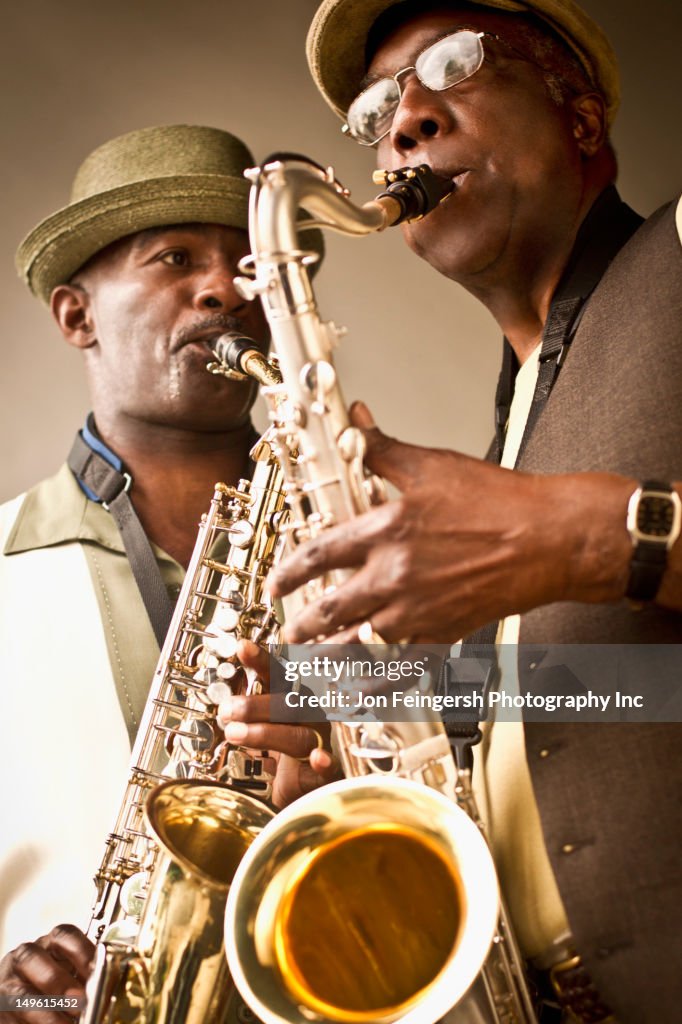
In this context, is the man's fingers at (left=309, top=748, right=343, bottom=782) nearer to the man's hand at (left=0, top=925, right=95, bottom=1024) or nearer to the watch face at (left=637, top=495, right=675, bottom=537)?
the man's hand at (left=0, top=925, right=95, bottom=1024)

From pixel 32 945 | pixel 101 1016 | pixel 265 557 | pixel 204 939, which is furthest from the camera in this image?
pixel 265 557

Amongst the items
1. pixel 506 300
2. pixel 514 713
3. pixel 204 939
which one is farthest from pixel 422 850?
pixel 506 300

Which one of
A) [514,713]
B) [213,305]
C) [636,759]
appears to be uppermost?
[213,305]

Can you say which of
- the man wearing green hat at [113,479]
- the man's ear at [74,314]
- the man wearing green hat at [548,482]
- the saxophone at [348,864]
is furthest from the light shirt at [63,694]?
the man wearing green hat at [548,482]

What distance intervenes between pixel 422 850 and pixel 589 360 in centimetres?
79

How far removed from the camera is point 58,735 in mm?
2318

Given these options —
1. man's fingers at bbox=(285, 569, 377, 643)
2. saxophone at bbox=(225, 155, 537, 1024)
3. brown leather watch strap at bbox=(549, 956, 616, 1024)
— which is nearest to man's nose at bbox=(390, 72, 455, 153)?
saxophone at bbox=(225, 155, 537, 1024)

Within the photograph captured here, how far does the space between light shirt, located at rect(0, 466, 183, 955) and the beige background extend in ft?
1.76

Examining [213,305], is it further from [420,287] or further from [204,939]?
[204,939]

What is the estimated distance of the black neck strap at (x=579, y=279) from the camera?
1780 millimetres

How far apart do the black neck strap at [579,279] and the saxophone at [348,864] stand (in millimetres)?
417

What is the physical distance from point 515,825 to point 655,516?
0.59 m

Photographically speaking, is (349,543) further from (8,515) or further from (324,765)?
(8,515)

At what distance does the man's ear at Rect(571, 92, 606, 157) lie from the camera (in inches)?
82.9
